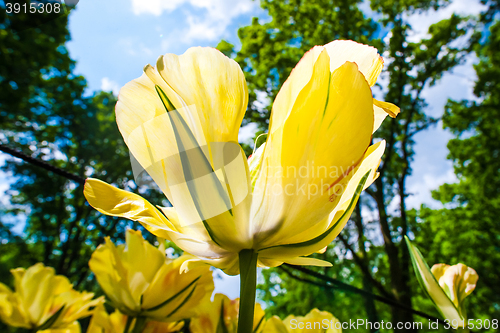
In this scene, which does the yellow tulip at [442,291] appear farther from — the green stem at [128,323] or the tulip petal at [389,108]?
the green stem at [128,323]

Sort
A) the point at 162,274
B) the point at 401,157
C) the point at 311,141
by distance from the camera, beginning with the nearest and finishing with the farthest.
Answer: the point at 311,141 < the point at 162,274 < the point at 401,157

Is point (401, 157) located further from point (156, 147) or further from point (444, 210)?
point (156, 147)

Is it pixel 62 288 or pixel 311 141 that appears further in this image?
pixel 62 288

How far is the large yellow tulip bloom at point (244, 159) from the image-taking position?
7.9 inches

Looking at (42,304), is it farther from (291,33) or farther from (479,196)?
(479,196)

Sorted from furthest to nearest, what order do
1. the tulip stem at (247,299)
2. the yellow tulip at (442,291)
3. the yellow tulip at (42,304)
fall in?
the yellow tulip at (42,304) → the yellow tulip at (442,291) → the tulip stem at (247,299)

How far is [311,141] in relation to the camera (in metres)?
0.20

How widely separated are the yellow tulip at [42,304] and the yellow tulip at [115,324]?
0.08m

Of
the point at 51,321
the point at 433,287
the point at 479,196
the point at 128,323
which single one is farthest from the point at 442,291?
the point at 479,196

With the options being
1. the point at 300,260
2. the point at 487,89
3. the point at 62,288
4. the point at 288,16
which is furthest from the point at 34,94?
the point at 487,89

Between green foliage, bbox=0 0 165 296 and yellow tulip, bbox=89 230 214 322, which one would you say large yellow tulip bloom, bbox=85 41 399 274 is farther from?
green foliage, bbox=0 0 165 296

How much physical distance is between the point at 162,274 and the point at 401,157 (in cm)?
552

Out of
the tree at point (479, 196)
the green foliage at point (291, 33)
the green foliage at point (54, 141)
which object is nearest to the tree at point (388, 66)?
the green foliage at point (291, 33)

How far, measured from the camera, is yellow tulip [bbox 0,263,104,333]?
17.3 inches
